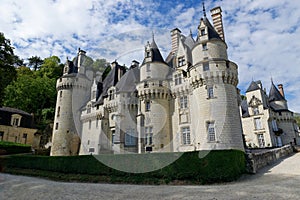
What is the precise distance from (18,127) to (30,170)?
17.8 metres

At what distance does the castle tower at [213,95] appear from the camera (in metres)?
15.4

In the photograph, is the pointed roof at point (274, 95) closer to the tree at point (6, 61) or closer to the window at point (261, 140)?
the window at point (261, 140)

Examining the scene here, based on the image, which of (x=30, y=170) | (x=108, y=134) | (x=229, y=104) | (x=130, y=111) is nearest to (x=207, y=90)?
(x=229, y=104)

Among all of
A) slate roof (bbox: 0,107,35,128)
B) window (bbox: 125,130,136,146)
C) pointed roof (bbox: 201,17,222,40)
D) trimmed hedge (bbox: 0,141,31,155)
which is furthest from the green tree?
slate roof (bbox: 0,107,35,128)

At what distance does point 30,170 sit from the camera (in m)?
17.0

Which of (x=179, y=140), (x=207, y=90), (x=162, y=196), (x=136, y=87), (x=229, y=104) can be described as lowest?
(x=162, y=196)

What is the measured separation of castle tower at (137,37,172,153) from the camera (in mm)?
18844

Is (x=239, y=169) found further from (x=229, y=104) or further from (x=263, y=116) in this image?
(x=263, y=116)

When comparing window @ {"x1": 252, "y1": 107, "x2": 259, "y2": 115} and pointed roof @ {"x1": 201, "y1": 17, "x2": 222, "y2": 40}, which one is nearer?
pointed roof @ {"x1": 201, "y1": 17, "x2": 222, "y2": 40}

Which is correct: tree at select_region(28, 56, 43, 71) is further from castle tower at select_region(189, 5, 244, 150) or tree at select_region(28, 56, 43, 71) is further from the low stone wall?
the low stone wall

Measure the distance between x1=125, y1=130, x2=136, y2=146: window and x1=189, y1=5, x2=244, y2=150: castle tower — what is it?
20.9ft

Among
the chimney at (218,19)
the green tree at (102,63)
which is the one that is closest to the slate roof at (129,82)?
the green tree at (102,63)

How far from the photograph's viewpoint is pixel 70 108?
27516 mm

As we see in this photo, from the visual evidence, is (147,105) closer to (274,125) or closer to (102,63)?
A: (102,63)
